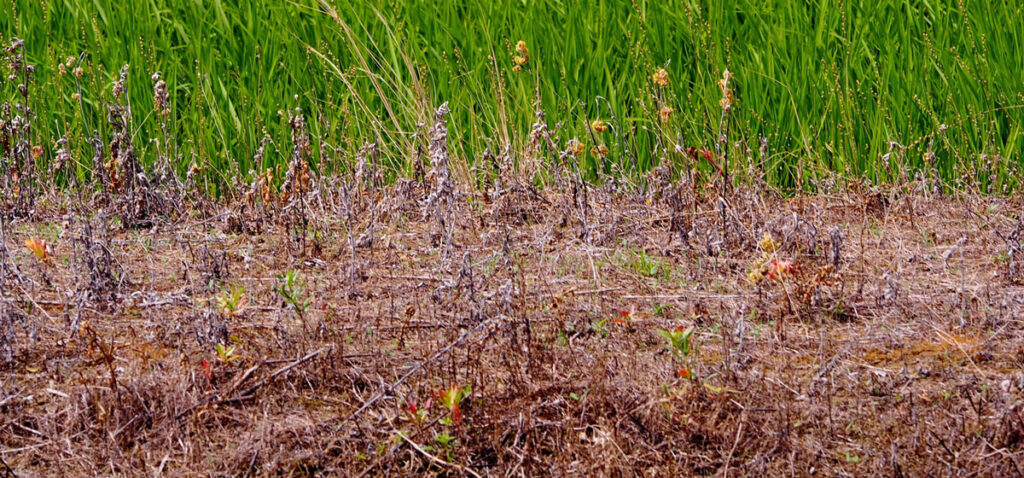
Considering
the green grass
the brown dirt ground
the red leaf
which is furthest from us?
the green grass

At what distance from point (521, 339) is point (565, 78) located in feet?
7.78

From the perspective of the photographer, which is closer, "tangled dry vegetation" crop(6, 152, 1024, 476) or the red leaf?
"tangled dry vegetation" crop(6, 152, 1024, 476)

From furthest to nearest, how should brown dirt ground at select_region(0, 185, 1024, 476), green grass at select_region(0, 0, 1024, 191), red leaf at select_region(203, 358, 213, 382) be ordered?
green grass at select_region(0, 0, 1024, 191)
red leaf at select_region(203, 358, 213, 382)
brown dirt ground at select_region(0, 185, 1024, 476)

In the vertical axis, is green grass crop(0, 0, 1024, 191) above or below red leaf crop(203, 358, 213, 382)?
below

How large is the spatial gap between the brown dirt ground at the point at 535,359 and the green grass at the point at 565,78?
91 cm

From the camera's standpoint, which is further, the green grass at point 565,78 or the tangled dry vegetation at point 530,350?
the green grass at point 565,78

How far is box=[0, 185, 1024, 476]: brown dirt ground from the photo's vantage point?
95.1 inches

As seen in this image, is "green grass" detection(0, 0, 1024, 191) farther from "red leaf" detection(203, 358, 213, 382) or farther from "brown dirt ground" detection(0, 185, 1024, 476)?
"red leaf" detection(203, 358, 213, 382)

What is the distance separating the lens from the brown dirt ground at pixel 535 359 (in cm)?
242

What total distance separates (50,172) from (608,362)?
10.8 ft

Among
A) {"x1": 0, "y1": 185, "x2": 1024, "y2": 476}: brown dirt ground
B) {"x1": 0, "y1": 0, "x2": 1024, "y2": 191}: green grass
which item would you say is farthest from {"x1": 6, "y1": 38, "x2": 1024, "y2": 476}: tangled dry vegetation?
{"x1": 0, "y1": 0, "x2": 1024, "y2": 191}: green grass

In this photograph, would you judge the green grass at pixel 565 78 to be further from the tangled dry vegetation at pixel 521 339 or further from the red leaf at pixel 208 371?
the red leaf at pixel 208 371

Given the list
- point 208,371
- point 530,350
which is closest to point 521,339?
point 530,350

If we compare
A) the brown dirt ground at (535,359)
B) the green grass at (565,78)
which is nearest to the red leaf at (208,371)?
the brown dirt ground at (535,359)
